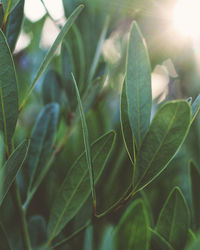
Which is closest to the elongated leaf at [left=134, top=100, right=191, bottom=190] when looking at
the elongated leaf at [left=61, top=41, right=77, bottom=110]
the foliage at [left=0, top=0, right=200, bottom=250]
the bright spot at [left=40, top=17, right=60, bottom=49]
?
the foliage at [left=0, top=0, right=200, bottom=250]

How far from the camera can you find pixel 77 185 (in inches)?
20.5

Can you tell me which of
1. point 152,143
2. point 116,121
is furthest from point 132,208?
point 116,121

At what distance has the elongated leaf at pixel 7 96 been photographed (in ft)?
1.40

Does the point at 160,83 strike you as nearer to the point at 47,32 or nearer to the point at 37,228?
the point at 47,32

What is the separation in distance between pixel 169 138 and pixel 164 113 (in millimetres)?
34

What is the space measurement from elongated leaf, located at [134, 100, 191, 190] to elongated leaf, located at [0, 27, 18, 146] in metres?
0.17

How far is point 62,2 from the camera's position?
0.78m

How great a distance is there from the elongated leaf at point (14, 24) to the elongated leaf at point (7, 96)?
0.40 feet

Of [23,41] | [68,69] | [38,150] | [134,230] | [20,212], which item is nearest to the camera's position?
[134,230]

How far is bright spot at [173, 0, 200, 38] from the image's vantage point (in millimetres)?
779

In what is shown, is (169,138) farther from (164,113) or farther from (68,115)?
(68,115)

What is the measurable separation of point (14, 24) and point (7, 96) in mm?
147

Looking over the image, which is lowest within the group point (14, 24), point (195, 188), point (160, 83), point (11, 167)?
point (195, 188)

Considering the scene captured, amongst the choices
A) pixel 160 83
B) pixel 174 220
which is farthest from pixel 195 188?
pixel 160 83
